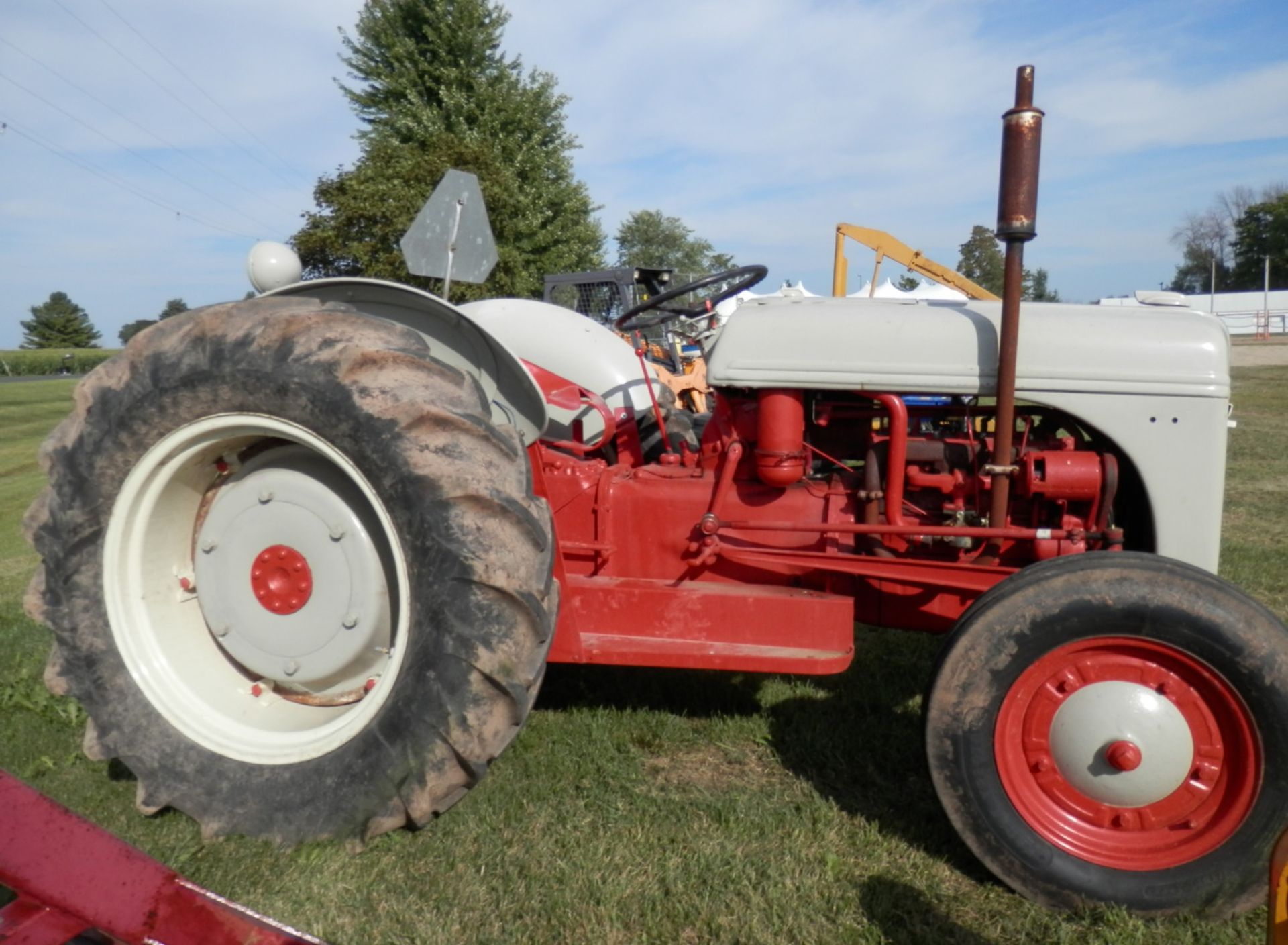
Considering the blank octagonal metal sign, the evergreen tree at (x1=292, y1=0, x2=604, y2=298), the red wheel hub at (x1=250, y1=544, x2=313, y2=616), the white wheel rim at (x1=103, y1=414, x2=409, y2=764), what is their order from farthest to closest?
the evergreen tree at (x1=292, y1=0, x2=604, y2=298) → the blank octagonal metal sign → the red wheel hub at (x1=250, y1=544, x2=313, y2=616) → the white wheel rim at (x1=103, y1=414, x2=409, y2=764)

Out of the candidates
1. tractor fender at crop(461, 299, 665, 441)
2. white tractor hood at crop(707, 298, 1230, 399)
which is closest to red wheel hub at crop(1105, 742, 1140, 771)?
white tractor hood at crop(707, 298, 1230, 399)

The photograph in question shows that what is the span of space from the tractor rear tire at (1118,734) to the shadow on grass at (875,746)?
17 cm

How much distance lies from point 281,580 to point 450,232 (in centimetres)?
176

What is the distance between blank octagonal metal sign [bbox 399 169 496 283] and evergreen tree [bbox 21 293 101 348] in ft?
198

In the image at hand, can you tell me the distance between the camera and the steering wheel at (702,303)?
3.08 metres

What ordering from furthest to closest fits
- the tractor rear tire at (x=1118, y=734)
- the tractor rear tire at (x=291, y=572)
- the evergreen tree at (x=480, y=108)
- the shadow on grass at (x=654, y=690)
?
the evergreen tree at (x=480, y=108), the shadow on grass at (x=654, y=690), the tractor rear tire at (x=291, y=572), the tractor rear tire at (x=1118, y=734)

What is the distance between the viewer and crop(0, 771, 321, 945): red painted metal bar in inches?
64.9

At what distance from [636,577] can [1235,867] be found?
64.4 inches

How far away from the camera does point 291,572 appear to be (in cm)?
257

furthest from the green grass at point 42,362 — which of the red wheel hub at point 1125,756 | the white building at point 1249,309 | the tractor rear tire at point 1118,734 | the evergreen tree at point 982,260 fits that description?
the white building at point 1249,309

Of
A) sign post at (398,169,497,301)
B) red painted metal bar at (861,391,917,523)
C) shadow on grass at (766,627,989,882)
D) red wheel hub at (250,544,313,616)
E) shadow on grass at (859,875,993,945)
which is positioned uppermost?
sign post at (398,169,497,301)

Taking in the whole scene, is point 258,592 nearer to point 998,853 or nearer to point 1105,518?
point 998,853

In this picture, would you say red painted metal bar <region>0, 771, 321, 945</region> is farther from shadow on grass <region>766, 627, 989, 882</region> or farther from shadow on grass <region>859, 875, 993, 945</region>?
shadow on grass <region>766, 627, 989, 882</region>

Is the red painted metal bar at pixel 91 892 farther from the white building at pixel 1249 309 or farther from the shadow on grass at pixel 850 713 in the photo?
the white building at pixel 1249 309
